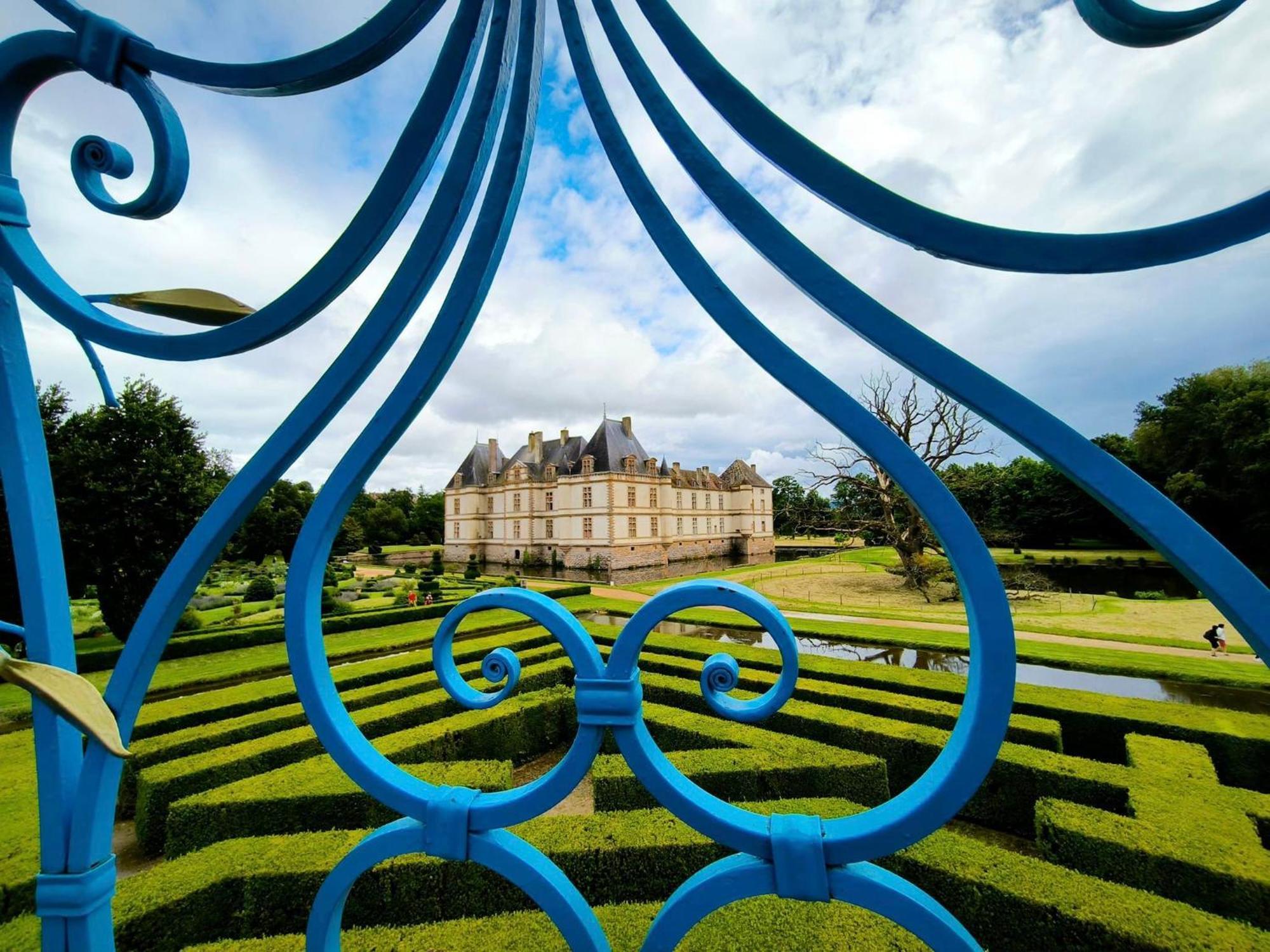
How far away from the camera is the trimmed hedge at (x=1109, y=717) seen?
6.38 m

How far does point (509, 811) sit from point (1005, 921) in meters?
4.34

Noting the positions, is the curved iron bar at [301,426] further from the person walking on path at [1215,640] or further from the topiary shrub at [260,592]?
the topiary shrub at [260,592]

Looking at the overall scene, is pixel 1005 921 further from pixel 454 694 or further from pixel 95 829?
pixel 95 829

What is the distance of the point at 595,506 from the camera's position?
32.1 m

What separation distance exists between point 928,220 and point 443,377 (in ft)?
3.09

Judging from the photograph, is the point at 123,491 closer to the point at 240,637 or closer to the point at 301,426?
the point at 240,637

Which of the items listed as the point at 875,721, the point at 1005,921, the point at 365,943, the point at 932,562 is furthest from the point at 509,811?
the point at 932,562

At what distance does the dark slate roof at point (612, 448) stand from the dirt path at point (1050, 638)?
1654 centimetres

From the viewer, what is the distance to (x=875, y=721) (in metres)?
6.75

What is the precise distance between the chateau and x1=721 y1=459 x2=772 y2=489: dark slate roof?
0.10 metres

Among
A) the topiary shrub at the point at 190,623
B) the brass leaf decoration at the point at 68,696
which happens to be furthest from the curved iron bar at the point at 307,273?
the topiary shrub at the point at 190,623

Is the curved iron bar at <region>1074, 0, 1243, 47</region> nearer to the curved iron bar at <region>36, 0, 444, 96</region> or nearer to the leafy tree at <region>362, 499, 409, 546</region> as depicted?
the curved iron bar at <region>36, 0, 444, 96</region>

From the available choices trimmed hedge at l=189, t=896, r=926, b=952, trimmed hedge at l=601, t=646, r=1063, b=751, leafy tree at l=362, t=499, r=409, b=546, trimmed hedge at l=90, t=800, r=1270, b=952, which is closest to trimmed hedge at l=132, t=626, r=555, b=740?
trimmed hedge at l=90, t=800, r=1270, b=952

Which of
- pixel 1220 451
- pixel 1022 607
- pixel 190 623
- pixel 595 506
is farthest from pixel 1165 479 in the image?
pixel 190 623
